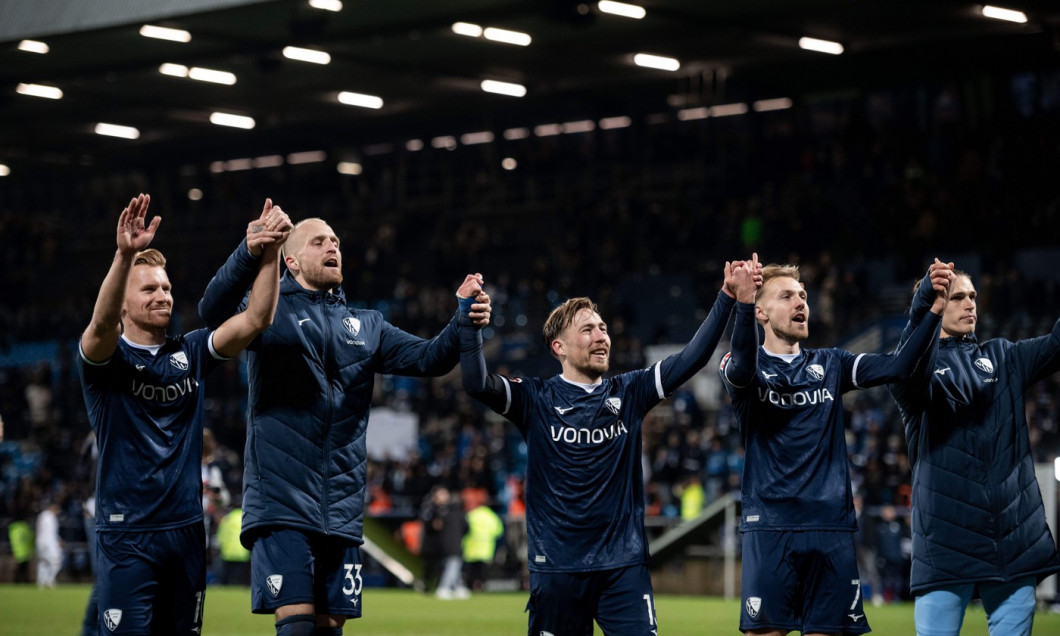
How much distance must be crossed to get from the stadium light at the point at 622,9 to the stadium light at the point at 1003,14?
19.9 feet

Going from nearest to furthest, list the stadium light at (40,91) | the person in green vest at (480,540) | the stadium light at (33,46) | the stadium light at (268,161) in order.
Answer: the person in green vest at (480,540) → the stadium light at (33,46) → the stadium light at (40,91) → the stadium light at (268,161)

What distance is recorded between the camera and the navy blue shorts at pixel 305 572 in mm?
6438

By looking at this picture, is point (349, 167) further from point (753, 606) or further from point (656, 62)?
point (753, 606)

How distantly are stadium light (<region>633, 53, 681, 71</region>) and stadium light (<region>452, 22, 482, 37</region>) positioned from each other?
12.8 ft

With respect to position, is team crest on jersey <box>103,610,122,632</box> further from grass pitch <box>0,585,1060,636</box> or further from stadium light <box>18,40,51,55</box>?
stadium light <box>18,40,51,55</box>

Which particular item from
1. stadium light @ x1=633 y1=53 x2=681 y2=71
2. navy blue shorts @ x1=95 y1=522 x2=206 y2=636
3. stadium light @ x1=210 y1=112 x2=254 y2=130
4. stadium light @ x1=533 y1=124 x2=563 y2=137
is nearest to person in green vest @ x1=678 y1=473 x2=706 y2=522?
stadium light @ x1=633 y1=53 x2=681 y2=71

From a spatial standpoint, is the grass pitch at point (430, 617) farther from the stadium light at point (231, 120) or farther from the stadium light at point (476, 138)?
the stadium light at point (476, 138)

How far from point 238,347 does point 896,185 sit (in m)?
22.2

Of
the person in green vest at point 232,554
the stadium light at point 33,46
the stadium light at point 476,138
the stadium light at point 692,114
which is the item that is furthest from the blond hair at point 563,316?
the stadium light at point 476,138

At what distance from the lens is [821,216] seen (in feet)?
88.9

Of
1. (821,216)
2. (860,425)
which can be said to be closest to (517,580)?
(860,425)

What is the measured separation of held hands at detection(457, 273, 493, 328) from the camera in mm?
6758

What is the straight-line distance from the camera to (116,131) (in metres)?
35.5

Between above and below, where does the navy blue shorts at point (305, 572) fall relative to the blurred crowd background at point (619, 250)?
below
